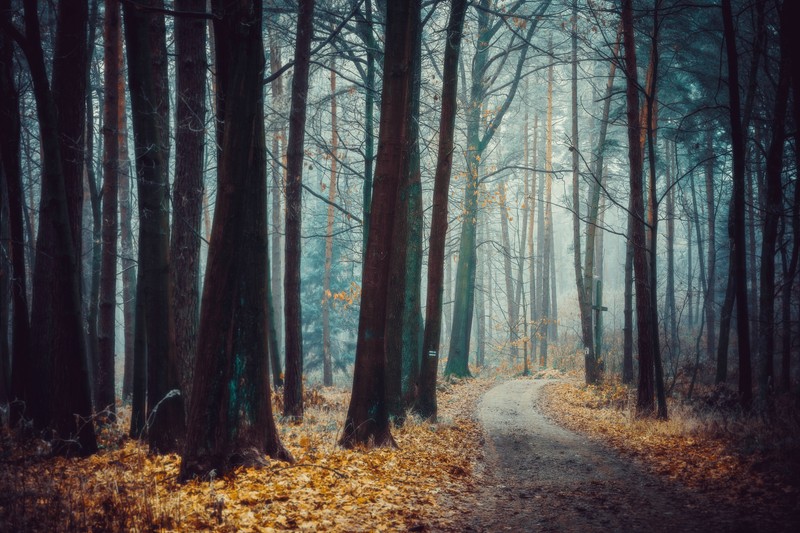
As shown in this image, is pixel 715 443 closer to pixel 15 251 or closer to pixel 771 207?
pixel 771 207

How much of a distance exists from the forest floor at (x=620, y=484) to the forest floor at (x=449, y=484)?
0.08 feet

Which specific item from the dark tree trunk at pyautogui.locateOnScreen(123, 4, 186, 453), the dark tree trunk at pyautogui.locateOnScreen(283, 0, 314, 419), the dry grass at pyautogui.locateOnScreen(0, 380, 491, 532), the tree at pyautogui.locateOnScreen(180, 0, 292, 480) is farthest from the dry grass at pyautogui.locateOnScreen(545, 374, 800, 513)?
the dark tree trunk at pyautogui.locateOnScreen(123, 4, 186, 453)

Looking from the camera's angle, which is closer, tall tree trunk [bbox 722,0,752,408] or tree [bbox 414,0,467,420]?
tall tree trunk [bbox 722,0,752,408]

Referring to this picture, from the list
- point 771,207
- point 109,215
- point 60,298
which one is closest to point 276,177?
point 109,215

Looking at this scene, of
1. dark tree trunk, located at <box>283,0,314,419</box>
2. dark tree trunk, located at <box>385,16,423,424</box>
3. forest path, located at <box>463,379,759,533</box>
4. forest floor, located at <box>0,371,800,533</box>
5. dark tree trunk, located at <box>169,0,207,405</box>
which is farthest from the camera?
dark tree trunk, located at <box>283,0,314,419</box>

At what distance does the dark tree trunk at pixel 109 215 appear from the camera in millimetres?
11055

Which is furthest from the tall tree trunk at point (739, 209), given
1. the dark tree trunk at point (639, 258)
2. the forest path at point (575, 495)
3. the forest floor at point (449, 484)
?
the forest path at point (575, 495)

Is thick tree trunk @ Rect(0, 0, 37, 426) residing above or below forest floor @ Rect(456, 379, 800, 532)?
above

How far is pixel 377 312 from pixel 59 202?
4486mm

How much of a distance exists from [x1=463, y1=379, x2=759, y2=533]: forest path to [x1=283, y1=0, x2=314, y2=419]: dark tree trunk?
406 cm

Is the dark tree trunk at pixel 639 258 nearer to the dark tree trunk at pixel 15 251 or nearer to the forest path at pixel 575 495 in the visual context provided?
the forest path at pixel 575 495

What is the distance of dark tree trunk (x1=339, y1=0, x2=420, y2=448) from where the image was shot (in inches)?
336

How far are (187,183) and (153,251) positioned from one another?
3.58 feet

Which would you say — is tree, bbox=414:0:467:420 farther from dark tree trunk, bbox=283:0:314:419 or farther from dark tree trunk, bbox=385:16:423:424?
dark tree trunk, bbox=283:0:314:419
